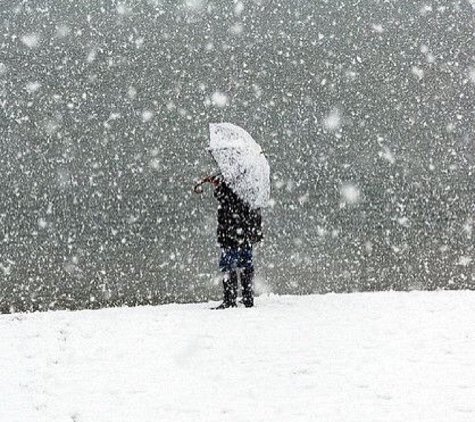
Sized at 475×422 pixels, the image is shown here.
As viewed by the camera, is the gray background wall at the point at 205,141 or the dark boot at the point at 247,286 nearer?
the dark boot at the point at 247,286

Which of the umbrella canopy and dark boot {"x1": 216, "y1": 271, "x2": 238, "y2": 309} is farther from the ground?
the umbrella canopy

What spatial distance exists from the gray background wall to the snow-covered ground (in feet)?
6.95

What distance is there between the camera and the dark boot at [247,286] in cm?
760

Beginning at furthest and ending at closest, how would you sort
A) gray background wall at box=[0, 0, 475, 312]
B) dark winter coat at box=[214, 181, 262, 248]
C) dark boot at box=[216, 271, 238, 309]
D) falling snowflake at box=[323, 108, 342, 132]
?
falling snowflake at box=[323, 108, 342, 132] < gray background wall at box=[0, 0, 475, 312] < dark boot at box=[216, 271, 238, 309] < dark winter coat at box=[214, 181, 262, 248]

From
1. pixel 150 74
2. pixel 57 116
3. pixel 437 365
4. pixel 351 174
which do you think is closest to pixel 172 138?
pixel 150 74

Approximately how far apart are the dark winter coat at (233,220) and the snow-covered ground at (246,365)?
2.67ft

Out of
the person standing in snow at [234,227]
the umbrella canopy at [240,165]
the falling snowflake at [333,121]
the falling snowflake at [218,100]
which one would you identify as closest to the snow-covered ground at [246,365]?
the person standing in snow at [234,227]

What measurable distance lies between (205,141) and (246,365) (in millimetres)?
5565

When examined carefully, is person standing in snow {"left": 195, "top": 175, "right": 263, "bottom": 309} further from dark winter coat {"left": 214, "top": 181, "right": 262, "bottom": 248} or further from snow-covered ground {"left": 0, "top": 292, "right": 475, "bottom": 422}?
snow-covered ground {"left": 0, "top": 292, "right": 475, "bottom": 422}

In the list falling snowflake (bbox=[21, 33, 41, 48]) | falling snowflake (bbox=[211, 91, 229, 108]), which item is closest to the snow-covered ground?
falling snowflake (bbox=[211, 91, 229, 108])

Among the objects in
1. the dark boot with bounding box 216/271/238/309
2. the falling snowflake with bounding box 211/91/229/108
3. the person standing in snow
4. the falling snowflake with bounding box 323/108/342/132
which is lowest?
the dark boot with bounding box 216/271/238/309

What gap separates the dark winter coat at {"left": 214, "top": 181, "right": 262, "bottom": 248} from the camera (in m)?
7.36

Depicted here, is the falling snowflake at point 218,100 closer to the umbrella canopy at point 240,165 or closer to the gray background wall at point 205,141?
the gray background wall at point 205,141

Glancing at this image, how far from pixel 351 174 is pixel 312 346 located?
5057mm
